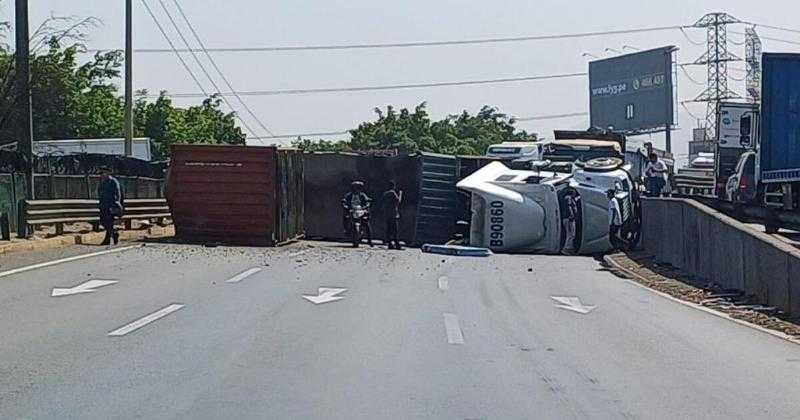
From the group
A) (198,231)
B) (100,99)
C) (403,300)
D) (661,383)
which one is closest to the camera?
(661,383)

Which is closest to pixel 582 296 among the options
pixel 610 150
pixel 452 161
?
pixel 452 161

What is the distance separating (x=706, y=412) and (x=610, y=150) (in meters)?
28.6

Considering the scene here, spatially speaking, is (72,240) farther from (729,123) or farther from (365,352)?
(729,123)

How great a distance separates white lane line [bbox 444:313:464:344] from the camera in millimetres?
13691

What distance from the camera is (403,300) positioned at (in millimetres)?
18047

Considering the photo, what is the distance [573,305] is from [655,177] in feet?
65.7

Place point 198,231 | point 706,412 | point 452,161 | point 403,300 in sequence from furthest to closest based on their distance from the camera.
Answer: point 452,161 → point 198,231 → point 403,300 → point 706,412

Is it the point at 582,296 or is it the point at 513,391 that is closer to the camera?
the point at 513,391

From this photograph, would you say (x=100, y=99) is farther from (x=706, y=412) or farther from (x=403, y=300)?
(x=706, y=412)

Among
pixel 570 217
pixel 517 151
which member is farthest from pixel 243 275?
pixel 517 151

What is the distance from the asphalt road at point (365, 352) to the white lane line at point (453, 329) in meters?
0.03

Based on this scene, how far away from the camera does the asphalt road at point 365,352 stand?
9.77 m

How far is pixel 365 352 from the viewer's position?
12.6m

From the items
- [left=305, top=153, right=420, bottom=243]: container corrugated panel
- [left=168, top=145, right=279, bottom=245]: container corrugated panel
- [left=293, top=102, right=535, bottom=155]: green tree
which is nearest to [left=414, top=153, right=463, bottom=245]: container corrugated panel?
[left=305, top=153, right=420, bottom=243]: container corrugated panel
